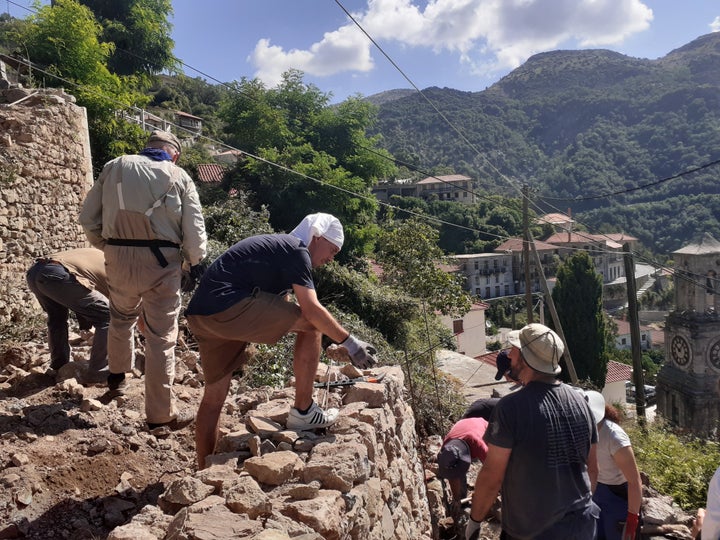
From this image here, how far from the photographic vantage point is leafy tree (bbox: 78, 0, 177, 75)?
17766 millimetres

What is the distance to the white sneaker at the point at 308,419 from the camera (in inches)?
101

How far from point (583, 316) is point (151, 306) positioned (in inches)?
1014

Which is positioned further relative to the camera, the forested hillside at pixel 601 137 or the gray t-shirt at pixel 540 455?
the forested hillside at pixel 601 137

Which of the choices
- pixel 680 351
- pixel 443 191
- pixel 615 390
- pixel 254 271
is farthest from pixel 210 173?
pixel 443 191

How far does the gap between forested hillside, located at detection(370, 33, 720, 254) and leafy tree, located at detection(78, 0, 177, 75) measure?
4103 cm

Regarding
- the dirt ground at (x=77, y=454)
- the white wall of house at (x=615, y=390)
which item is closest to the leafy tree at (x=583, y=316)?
the white wall of house at (x=615, y=390)

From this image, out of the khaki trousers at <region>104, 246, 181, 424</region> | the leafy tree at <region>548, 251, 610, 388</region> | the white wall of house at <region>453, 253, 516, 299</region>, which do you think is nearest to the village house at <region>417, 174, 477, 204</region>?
the white wall of house at <region>453, 253, 516, 299</region>

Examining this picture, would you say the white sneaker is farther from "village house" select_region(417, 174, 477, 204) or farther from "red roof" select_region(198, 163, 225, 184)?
"village house" select_region(417, 174, 477, 204)

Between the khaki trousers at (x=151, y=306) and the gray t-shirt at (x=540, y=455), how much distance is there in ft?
6.00

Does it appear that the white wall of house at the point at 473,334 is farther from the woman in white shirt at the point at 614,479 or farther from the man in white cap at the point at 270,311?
the man in white cap at the point at 270,311

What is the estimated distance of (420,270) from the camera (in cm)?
1311

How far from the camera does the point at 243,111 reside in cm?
1680

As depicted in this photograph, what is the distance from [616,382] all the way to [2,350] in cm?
2709

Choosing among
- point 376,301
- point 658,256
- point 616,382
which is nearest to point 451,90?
point 658,256
